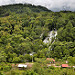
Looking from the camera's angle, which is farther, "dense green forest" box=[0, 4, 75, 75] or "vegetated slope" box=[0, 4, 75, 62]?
"vegetated slope" box=[0, 4, 75, 62]

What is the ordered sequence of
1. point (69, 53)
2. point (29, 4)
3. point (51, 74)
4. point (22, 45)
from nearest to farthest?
point (51, 74) → point (69, 53) → point (22, 45) → point (29, 4)

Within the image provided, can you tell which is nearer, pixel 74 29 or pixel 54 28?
pixel 74 29

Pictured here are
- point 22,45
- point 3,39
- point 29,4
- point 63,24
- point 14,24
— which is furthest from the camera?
point 29,4

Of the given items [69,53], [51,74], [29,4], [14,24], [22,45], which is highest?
[29,4]

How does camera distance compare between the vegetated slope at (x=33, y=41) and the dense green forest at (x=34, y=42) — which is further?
the vegetated slope at (x=33, y=41)

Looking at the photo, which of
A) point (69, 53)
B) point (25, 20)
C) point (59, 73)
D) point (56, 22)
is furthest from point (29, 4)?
point (59, 73)

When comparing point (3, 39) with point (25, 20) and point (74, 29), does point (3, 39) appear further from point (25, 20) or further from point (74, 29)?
point (74, 29)

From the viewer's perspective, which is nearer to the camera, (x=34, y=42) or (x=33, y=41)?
(x=34, y=42)

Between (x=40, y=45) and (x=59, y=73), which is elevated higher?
(x=40, y=45)

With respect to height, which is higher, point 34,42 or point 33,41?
point 33,41

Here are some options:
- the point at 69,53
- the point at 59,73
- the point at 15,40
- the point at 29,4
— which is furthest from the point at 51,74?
the point at 29,4
